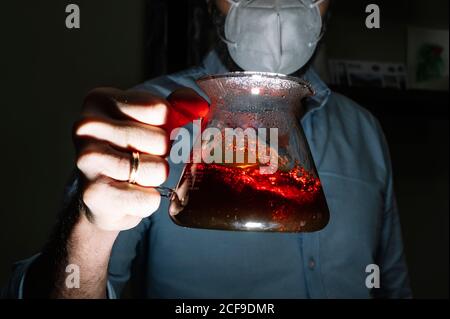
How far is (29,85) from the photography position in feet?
4.99

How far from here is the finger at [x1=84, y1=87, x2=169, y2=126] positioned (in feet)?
2.15

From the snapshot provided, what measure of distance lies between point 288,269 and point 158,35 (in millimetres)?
893

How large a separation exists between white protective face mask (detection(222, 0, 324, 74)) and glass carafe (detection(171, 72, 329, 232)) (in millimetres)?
377

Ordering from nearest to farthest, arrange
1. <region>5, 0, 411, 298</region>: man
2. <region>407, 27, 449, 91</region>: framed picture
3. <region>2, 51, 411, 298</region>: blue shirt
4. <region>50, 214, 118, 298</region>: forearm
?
<region>50, 214, 118, 298</region>: forearm, <region>5, 0, 411, 298</region>: man, <region>2, 51, 411, 298</region>: blue shirt, <region>407, 27, 449, 91</region>: framed picture

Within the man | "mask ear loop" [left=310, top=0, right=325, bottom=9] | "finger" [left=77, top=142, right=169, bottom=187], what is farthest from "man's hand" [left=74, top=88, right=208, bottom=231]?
"mask ear loop" [left=310, top=0, right=325, bottom=9]

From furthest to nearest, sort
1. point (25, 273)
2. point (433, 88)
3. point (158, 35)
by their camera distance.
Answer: point (433, 88), point (158, 35), point (25, 273)

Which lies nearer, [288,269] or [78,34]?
[288,269]

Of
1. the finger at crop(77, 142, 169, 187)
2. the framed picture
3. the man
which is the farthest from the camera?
the framed picture

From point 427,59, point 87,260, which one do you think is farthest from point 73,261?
point 427,59

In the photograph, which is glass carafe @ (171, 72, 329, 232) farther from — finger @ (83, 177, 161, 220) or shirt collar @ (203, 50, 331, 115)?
shirt collar @ (203, 50, 331, 115)

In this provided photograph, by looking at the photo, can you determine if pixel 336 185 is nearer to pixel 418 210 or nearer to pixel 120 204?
pixel 120 204

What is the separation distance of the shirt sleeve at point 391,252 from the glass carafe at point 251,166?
0.72 meters

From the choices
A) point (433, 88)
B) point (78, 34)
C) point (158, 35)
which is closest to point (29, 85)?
point (78, 34)

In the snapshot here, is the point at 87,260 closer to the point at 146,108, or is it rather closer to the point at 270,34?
the point at 146,108
